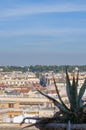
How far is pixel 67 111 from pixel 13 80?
2979 inches

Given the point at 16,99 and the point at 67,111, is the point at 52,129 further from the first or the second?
the point at 16,99

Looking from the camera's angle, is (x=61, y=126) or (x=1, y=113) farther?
(x=1, y=113)

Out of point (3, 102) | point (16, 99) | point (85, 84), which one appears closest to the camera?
point (85, 84)

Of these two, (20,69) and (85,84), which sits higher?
(20,69)

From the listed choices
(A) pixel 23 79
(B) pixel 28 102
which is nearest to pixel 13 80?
(A) pixel 23 79

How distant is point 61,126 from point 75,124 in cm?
10

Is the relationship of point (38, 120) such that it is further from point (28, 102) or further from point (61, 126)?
point (28, 102)

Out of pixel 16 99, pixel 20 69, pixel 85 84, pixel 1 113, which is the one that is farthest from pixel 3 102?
pixel 20 69

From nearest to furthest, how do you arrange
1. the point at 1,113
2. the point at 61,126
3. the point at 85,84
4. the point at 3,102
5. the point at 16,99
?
the point at 61,126 → the point at 85,84 → the point at 1,113 → the point at 3,102 → the point at 16,99

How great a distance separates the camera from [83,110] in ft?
12.6

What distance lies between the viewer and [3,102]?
32.3 meters

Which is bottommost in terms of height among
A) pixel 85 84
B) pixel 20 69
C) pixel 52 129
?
pixel 52 129

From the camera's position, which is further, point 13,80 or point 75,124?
point 13,80

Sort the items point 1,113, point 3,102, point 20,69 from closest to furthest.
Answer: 1. point 1,113
2. point 3,102
3. point 20,69
